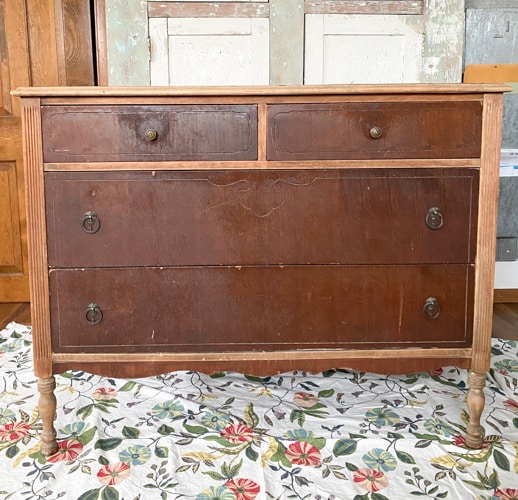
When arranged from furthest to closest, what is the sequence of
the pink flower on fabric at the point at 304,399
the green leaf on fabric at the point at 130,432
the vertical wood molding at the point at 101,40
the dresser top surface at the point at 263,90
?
1. the vertical wood molding at the point at 101,40
2. the pink flower on fabric at the point at 304,399
3. the green leaf on fabric at the point at 130,432
4. the dresser top surface at the point at 263,90

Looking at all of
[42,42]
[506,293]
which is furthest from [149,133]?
[506,293]

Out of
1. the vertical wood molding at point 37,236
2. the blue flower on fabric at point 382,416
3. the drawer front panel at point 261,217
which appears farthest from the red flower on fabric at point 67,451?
the blue flower on fabric at point 382,416

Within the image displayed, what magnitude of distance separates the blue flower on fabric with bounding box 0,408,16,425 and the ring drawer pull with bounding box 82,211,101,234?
0.82 m

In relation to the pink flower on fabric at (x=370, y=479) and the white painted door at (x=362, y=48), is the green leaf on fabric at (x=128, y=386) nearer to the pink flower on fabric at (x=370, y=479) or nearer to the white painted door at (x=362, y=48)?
the pink flower on fabric at (x=370, y=479)

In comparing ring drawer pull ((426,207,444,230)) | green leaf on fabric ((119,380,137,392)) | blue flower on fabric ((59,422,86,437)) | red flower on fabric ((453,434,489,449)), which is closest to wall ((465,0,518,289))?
ring drawer pull ((426,207,444,230))

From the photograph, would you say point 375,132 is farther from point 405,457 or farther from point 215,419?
point 215,419

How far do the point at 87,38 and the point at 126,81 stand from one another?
28.8 inches

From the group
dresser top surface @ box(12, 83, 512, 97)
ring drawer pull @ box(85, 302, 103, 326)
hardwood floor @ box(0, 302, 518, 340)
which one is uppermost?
dresser top surface @ box(12, 83, 512, 97)

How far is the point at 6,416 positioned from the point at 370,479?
49.3 inches

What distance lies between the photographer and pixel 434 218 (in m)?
1.68

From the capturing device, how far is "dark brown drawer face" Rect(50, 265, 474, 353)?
5.62ft

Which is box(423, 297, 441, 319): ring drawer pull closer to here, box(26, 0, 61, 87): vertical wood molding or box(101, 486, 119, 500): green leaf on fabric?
box(101, 486, 119, 500): green leaf on fabric

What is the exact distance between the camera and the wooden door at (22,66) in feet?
10.7

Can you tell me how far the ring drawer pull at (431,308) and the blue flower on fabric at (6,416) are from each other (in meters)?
1.42
